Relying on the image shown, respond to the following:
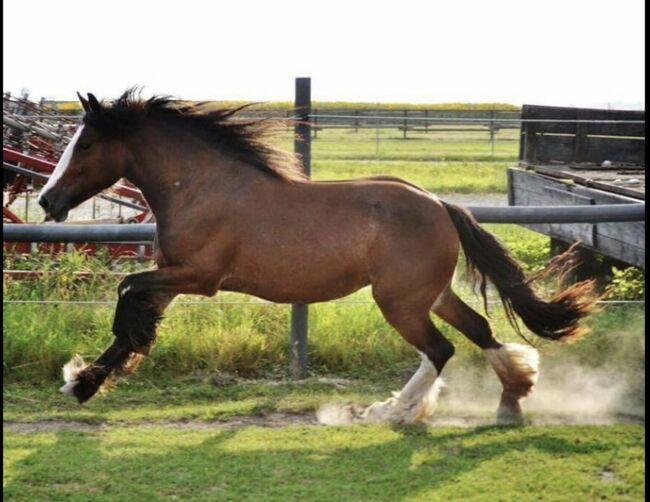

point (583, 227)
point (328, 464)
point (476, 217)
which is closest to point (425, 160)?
point (583, 227)

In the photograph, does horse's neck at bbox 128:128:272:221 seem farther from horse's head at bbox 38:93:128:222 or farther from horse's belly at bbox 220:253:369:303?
horse's belly at bbox 220:253:369:303

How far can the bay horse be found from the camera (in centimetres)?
568

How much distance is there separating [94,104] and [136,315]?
1231 mm

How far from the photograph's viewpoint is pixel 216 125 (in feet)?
19.7

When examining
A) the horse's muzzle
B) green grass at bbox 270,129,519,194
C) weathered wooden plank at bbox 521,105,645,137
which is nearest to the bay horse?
the horse's muzzle

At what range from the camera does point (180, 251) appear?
5.67 meters

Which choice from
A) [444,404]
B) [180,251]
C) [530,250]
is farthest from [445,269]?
[530,250]

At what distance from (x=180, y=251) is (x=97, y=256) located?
3263 mm

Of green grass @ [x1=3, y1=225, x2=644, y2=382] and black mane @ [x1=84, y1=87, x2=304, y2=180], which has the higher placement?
black mane @ [x1=84, y1=87, x2=304, y2=180]

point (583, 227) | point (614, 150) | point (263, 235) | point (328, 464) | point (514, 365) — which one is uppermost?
point (614, 150)

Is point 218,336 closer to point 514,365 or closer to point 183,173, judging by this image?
point 183,173

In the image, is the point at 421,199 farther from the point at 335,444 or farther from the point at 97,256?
the point at 97,256

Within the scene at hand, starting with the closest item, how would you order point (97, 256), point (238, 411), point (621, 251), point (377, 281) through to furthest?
point (377, 281) < point (238, 411) < point (621, 251) < point (97, 256)

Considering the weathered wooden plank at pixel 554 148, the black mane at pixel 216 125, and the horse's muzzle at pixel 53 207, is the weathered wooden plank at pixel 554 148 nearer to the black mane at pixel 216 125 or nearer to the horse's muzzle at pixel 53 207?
the black mane at pixel 216 125
